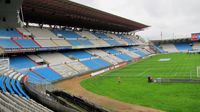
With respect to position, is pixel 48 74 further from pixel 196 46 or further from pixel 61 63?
pixel 196 46

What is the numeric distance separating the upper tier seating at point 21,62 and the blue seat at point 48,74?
1626 mm

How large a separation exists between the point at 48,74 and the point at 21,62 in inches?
171

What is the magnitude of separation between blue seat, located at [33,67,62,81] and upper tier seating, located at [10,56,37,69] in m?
1.63

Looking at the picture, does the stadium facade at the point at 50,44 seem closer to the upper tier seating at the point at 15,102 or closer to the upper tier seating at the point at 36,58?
the upper tier seating at the point at 36,58

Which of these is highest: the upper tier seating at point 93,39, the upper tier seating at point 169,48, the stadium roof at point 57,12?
the stadium roof at point 57,12

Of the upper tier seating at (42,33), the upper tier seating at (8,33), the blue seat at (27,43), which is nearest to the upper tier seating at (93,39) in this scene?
the upper tier seating at (42,33)

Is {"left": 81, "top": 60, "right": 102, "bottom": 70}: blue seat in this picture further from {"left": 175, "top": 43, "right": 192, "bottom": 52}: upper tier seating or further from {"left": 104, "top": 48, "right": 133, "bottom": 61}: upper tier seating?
{"left": 175, "top": 43, "right": 192, "bottom": 52}: upper tier seating

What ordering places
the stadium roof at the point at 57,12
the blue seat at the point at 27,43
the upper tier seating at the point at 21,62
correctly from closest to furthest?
the upper tier seating at the point at 21,62 < the blue seat at the point at 27,43 < the stadium roof at the point at 57,12

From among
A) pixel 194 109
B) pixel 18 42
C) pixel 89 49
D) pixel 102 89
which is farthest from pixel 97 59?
pixel 194 109

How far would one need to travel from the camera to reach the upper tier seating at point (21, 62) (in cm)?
3625

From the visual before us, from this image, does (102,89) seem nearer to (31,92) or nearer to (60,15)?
(31,92)

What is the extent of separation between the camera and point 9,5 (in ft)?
71.4

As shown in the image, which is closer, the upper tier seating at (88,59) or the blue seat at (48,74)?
the blue seat at (48,74)

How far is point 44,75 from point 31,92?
19636mm
